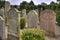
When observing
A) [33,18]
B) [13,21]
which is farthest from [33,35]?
[33,18]

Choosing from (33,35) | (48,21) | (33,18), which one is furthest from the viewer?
(33,18)

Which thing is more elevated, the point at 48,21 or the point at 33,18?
the point at 33,18

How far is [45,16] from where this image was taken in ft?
30.2

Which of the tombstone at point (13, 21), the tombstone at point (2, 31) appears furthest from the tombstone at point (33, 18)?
the tombstone at point (2, 31)

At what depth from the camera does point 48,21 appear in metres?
9.21

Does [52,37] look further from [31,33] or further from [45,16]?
[31,33]

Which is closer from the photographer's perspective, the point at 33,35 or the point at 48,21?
the point at 33,35

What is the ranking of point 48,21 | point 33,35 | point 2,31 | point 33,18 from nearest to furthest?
Answer: 1. point 33,35
2. point 2,31
3. point 48,21
4. point 33,18

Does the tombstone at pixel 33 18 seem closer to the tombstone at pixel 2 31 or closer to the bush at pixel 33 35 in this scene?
the tombstone at pixel 2 31

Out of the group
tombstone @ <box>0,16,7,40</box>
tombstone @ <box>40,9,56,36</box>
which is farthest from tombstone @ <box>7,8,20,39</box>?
tombstone @ <box>40,9,56,36</box>

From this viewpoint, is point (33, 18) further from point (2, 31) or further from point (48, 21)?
point (2, 31)

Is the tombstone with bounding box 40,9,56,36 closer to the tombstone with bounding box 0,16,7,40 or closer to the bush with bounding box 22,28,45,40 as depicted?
the bush with bounding box 22,28,45,40

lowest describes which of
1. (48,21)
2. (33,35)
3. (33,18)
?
(33,35)

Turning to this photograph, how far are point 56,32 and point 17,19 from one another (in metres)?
2.61
